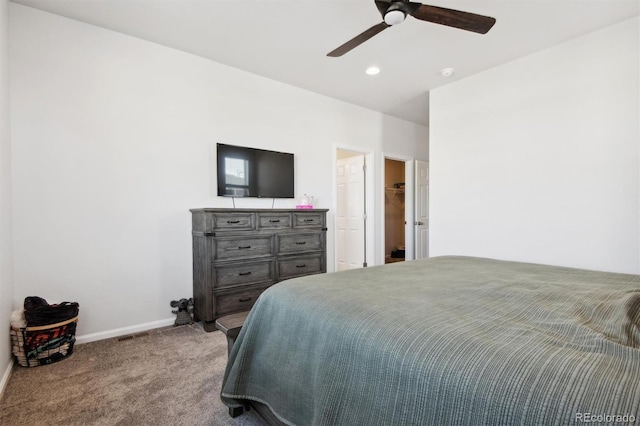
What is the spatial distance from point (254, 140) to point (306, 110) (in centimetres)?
94

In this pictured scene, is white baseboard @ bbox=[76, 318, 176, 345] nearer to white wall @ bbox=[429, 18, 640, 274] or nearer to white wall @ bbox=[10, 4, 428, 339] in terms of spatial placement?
white wall @ bbox=[10, 4, 428, 339]

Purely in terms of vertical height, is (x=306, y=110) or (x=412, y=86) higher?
(x=412, y=86)

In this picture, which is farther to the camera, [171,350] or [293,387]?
[171,350]

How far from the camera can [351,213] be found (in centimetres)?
533

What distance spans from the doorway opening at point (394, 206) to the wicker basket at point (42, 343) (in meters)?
5.76

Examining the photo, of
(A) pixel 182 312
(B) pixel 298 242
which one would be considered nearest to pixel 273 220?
(B) pixel 298 242

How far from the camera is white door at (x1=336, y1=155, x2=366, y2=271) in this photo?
5.13 meters

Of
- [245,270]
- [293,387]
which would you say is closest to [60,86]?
[245,270]

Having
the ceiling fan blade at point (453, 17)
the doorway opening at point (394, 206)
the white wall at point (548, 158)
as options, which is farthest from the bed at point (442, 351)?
the doorway opening at point (394, 206)

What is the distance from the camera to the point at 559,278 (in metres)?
1.73

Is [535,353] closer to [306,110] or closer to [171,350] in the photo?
[171,350]

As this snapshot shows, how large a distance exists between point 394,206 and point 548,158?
14.0ft

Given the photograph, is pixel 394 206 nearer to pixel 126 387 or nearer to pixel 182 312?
pixel 182 312

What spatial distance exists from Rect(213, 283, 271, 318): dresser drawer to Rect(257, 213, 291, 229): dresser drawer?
0.63m
